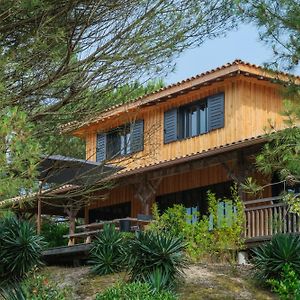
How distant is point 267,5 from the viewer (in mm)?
14281

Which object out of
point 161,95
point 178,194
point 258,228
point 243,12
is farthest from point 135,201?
point 243,12

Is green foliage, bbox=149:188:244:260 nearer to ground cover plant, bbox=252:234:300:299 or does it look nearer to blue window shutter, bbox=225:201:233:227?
blue window shutter, bbox=225:201:233:227

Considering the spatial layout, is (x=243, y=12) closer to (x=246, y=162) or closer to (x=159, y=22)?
(x=159, y=22)

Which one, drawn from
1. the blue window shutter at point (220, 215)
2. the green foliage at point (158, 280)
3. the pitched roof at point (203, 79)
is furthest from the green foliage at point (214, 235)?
the pitched roof at point (203, 79)

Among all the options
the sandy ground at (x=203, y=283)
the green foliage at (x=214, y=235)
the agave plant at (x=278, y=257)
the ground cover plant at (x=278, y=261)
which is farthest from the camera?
the green foliage at (x=214, y=235)

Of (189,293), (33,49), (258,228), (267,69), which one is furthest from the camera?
(258,228)

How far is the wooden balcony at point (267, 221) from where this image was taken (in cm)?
1917

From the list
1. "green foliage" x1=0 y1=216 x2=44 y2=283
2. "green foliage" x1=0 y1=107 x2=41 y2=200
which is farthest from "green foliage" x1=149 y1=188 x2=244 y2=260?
"green foliage" x1=0 y1=107 x2=41 y2=200

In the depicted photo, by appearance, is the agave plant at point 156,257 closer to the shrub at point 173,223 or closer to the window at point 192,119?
the shrub at point 173,223

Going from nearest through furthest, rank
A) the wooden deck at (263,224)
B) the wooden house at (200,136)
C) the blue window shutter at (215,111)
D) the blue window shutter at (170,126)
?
the wooden deck at (263,224), the wooden house at (200,136), the blue window shutter at (215,111), the blue window shutter at (170,126)

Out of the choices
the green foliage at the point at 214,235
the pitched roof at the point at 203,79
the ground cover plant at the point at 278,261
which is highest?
the pitched roof at the point at 203,79

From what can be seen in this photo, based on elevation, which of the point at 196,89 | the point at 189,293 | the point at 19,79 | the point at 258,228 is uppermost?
the point at 196,89

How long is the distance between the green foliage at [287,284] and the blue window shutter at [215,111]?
873cm

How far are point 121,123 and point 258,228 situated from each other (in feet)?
26.6
